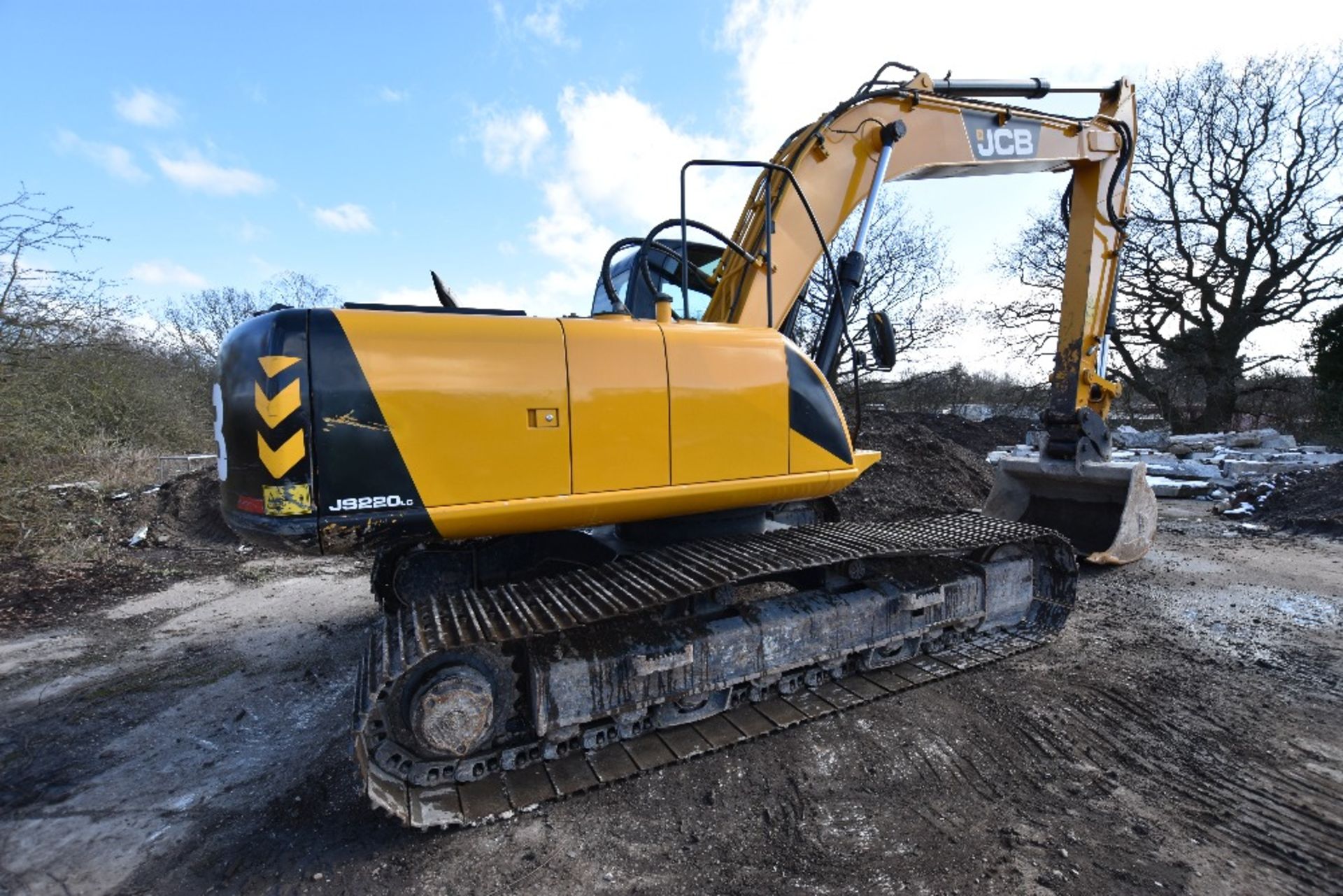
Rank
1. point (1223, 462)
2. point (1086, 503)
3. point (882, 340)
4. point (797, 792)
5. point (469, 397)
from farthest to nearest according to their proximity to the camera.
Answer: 1. point (1223, 462)
2. point (1086, 503)
3. point (882, 340)
4. point (797, 792)
5. point (469, 397)

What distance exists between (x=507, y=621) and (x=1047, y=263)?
19.4 m

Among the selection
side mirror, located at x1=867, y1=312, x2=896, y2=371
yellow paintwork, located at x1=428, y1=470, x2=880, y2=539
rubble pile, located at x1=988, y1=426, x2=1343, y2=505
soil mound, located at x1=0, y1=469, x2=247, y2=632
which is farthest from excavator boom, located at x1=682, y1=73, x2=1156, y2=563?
soil mound, located at x1=0, y1=469, x2=247, y2=632

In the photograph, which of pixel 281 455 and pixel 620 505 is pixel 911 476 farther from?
pixel 281 455

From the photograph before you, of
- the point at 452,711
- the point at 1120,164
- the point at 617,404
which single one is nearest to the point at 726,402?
the point at 617,404

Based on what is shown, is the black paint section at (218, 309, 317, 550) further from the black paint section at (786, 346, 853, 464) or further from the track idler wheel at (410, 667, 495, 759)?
the black paint section at (786, 346, 853, 464)

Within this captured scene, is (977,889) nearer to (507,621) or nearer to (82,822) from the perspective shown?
(507,621)

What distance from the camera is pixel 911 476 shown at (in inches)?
348

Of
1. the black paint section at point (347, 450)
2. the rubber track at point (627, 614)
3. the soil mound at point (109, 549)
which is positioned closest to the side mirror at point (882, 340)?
the rubber track at point (627, 614)

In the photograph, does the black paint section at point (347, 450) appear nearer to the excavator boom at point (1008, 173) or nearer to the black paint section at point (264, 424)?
the black paint section at point (264, 424)

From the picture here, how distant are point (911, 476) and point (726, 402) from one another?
6784 mm

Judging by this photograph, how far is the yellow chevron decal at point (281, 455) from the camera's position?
2.19 m

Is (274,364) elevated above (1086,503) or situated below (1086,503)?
above

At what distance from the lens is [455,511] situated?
2.38 meters

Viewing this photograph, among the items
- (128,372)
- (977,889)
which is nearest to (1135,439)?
(977,889)
